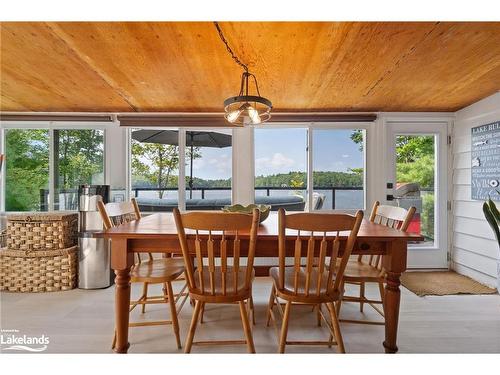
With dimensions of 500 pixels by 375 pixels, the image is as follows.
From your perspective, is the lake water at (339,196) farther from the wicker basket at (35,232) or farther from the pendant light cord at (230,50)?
the pendant light cord at (230,50)

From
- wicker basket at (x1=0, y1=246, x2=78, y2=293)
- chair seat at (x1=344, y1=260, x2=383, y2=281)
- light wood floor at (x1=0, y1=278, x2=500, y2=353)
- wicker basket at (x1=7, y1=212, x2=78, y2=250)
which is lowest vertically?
light wood floor at (x1=0, y1=278, x2=500, y2=353)

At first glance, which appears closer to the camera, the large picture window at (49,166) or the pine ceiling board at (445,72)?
the pine ceiling board at (445,72)

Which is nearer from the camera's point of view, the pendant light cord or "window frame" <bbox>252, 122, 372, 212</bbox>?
the pendant light cord

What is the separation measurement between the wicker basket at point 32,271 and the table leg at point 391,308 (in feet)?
9.63

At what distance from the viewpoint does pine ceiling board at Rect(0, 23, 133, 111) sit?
1916mm

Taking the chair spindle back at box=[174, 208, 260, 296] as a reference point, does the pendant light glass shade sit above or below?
above

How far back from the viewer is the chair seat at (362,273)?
1.98 meters

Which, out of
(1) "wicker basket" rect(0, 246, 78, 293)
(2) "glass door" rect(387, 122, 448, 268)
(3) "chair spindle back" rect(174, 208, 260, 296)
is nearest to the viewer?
(3) "chair spindle back" rect(174, 208, 260, 296)

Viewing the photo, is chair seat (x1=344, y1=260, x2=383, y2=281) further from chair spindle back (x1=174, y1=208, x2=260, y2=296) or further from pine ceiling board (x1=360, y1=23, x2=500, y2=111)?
pine ceiling board (x1=360, y1=23, x2=500, y2=111)

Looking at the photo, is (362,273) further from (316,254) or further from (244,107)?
(244,107)

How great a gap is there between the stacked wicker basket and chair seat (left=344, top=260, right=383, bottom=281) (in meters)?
2.73

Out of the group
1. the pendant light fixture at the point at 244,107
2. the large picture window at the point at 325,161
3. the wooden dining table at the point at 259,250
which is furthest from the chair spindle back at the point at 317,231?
the large picture window at the point at 325,161

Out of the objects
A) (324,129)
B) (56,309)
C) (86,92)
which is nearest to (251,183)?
(324,129)

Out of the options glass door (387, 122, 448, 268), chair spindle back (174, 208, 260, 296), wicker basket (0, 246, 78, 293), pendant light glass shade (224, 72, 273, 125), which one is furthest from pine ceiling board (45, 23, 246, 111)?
glass door (387, 122, 448, 268)
